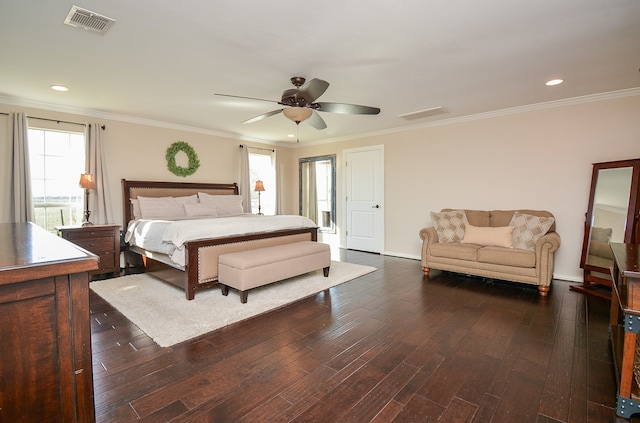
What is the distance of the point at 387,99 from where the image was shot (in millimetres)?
4070

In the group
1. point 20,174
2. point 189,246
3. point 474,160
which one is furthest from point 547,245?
point 20,174

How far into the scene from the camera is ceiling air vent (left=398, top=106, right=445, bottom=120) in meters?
4.54

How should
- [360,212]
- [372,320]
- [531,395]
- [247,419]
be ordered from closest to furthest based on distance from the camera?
[247,419]
[531,395]
[372,320]
[360,212]

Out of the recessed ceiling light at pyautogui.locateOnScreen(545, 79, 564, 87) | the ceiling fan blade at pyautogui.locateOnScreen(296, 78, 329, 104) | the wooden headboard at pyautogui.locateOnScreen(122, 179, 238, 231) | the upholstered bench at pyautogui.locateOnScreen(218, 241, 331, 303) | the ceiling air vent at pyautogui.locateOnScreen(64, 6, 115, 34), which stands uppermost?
the recessed ceiling light at pyautogui.locateOnScreen(545, 79, 564, 87)

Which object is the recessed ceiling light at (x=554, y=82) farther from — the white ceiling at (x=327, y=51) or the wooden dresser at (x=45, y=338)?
the wooden dresser at (x=45, y=338)

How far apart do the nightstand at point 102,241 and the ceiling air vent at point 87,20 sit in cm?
288

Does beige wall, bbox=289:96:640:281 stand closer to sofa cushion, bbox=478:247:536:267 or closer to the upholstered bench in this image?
sofa cushion, bbox=478:247:536:267

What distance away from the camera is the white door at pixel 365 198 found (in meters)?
6.18

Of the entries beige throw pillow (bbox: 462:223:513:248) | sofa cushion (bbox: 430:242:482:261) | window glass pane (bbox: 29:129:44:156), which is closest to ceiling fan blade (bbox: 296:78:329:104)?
sofa cushion (bbox: 430:242:482:261)

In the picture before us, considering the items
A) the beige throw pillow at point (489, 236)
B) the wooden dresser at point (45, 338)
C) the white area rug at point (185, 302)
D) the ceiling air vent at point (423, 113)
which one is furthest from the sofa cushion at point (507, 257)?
the wooden dresser at point (45, 338)

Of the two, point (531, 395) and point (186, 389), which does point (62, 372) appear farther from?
point (531, 395)

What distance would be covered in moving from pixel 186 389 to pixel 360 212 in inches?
202

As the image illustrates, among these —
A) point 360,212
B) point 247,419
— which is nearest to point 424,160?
point 360,212

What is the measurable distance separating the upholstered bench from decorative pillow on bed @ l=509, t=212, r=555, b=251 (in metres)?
2.67
